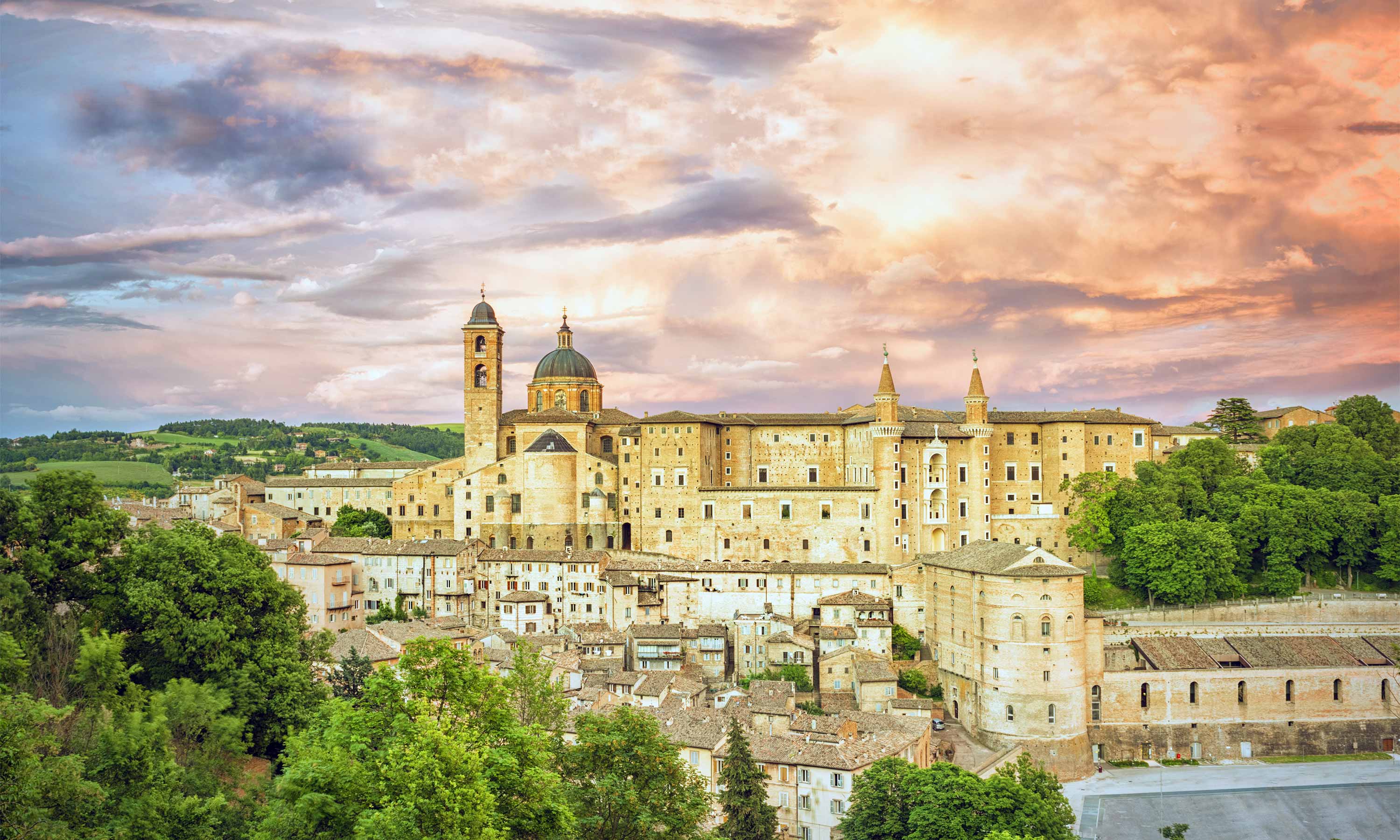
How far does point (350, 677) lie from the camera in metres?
37.3

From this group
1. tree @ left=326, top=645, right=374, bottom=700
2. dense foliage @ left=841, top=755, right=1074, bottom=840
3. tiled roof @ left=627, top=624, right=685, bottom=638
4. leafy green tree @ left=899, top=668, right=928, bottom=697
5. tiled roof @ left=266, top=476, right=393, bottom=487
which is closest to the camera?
dense foliage @ left=841, top=755, right=1074, bottom=840

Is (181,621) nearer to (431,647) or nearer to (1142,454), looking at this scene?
(431,647)

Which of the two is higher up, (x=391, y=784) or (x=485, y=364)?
(x=485, y=364)

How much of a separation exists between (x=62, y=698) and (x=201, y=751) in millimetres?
3107

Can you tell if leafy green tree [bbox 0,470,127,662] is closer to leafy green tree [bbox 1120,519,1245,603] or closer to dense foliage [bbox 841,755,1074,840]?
dense foliage [bbox 841,755,1074,840]

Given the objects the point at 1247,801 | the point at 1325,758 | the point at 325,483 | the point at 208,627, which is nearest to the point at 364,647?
the point at 208,627

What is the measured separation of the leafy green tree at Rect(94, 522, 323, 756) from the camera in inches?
1152

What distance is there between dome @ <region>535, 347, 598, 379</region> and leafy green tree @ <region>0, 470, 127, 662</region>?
43.5 meters

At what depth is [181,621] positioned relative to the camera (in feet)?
96.3

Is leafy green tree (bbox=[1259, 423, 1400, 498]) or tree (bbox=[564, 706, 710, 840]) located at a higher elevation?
leafy green tree (bbox=[1259, 423, 1400, 498])

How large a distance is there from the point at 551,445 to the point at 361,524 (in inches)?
493

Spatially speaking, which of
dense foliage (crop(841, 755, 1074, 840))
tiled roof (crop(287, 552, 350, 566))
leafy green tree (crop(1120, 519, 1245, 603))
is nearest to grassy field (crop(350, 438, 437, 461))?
tiled roof (crop(287, 552, 350, 566))

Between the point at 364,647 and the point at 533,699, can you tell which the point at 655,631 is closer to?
the point at 364,647

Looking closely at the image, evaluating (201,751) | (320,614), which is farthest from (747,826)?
(320,614)
